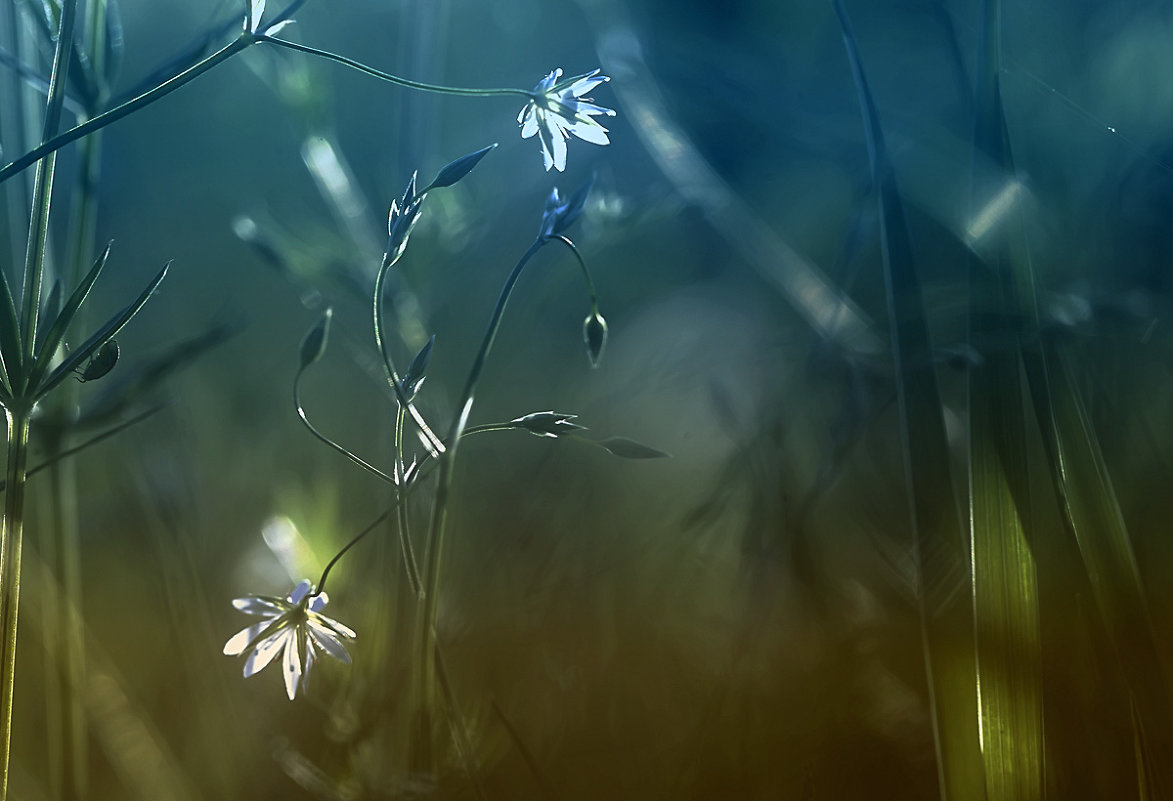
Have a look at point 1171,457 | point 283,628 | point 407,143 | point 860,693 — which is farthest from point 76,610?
point 1171,457

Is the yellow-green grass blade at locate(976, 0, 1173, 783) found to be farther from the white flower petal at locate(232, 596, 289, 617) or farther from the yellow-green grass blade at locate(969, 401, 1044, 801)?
the white flower petal at locate(232, 596, 289, 617)

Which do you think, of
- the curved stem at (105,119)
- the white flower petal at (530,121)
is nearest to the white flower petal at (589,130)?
the white flower petal at (530,121)

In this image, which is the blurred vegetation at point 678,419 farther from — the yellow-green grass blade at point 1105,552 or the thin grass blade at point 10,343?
the thin grass blade at point 10,343

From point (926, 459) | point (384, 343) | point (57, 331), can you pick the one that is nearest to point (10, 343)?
point (57, 331)

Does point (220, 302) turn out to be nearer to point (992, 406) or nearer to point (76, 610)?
point (76, 610)

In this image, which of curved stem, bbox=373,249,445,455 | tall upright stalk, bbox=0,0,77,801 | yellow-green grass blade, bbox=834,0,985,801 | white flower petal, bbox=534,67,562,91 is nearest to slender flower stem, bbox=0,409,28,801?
tall upright stalk, bbox=0,0,77,801

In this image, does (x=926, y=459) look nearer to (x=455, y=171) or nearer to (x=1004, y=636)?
(x=1004, y=636)

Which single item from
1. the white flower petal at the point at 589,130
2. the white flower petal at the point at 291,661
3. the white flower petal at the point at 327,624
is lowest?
the white flower petal at the point at 291,661
